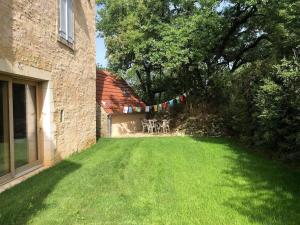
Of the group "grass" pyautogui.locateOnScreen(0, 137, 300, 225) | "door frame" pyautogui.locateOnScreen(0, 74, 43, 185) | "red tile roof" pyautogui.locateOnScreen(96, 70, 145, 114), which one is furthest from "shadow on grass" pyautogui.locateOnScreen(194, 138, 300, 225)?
"red tile roof" pyautogui.locateOnScreen(96, 70, 145, 114)

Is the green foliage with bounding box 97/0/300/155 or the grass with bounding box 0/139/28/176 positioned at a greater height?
the green foliage with bounding box 97/0/300/155

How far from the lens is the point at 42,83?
24.7ft

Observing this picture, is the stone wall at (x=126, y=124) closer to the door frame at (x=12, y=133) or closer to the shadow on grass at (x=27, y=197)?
the door frame at (x=12, y=133)

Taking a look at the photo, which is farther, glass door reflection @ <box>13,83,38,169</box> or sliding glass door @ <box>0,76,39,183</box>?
glass door reflection @ <box>13,83,38,169</box>

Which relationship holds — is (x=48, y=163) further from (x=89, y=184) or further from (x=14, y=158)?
(x=89, y=184)

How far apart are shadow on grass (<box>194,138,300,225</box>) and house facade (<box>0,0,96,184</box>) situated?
4147 mm

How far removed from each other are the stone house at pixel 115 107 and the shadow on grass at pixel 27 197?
309 inches

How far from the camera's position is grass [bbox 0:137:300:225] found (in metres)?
4.24

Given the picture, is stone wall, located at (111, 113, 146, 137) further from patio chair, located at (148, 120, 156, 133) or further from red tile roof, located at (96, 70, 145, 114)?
patio chair, located at (148, 120, 156, 133)

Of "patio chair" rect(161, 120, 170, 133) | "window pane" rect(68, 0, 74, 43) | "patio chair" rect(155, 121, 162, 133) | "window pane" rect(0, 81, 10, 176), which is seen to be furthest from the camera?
"patio chair" rect(155, 121, 162, 133)

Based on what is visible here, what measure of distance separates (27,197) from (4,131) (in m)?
1.53

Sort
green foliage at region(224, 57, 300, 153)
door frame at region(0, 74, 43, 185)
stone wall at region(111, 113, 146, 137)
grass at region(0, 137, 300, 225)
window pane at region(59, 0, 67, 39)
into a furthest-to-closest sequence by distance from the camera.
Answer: stone wall at region(111, 113, 146, 137) < window pane at region(59, 0, 67, 39) < green foliage at region(224, 57, 300, 153) < door frame at region(0, 74, 43, 185) < grass at region(0, 137, 300, 225)

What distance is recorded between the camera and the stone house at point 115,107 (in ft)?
48.5

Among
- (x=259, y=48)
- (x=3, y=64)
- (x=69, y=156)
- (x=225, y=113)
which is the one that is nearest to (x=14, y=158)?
(x=3, y=64)
